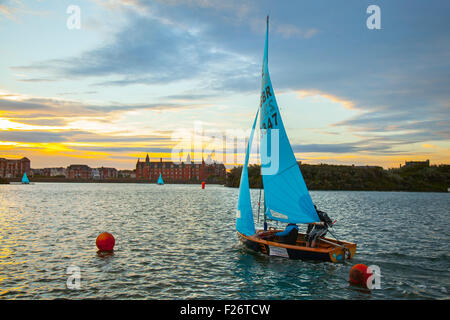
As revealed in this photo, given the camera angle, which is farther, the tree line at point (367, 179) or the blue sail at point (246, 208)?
the tree line at point (367, 179)

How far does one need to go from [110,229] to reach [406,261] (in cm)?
2302

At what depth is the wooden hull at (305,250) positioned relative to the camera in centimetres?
1747

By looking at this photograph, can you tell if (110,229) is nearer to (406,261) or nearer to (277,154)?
(277,154)

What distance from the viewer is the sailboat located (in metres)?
18.6

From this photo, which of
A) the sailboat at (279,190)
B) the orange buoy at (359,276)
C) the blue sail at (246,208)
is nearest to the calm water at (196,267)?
the orange buoy at (359,276)

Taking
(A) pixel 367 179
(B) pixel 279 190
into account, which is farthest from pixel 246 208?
(A) pixel 367 179

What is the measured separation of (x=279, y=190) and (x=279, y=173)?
1.00 metres

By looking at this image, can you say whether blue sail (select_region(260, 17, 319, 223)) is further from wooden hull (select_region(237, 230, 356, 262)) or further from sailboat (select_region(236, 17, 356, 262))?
wooden hull (select_region(237, 230, 356, 262))

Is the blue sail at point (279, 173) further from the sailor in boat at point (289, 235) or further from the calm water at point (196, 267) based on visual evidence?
the calm water at point (196, 267)

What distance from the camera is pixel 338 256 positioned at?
696 inches

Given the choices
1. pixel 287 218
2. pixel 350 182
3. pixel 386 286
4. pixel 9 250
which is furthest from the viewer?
pixel 350 182
